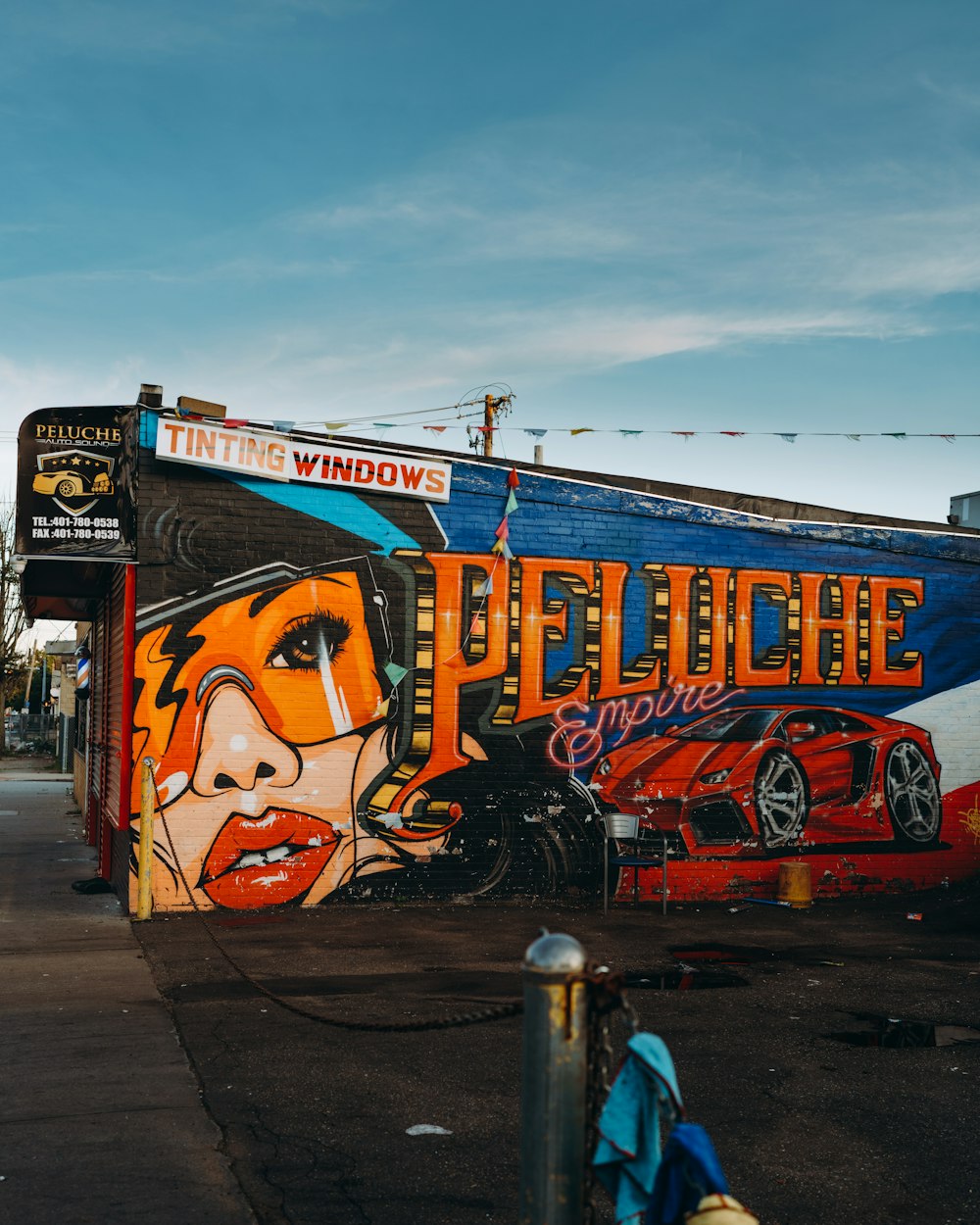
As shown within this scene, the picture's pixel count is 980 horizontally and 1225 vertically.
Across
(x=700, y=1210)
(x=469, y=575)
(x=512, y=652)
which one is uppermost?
(x=469, y=575)


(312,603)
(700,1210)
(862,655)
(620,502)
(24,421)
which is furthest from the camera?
(862,655)

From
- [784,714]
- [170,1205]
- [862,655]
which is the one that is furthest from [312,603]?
[170,1205]

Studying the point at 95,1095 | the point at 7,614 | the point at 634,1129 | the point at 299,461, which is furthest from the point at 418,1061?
the point at 7,614

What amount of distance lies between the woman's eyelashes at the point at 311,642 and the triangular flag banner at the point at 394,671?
1.75 feet

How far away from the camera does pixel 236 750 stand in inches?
464

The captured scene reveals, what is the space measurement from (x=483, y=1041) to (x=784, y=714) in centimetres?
748

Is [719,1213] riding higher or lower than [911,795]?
higher

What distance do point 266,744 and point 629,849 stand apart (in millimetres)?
4160

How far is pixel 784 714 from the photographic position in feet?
45.0

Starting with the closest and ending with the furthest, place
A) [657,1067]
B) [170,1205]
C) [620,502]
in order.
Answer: [657,1067]
[170,1205]
[620,502]

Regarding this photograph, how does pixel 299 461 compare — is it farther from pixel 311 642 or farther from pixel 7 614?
pixel 7 614

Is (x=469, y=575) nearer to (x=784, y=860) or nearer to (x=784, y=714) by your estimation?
(x=784, y=714)

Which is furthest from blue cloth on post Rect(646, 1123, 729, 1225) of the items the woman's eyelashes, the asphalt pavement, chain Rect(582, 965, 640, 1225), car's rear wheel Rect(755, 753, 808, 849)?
car's rear wheel Rect(755, 753, 808, 849)

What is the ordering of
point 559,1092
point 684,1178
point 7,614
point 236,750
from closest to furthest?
point 684,1178, point 559,1092, point 236,750, point 7,614
